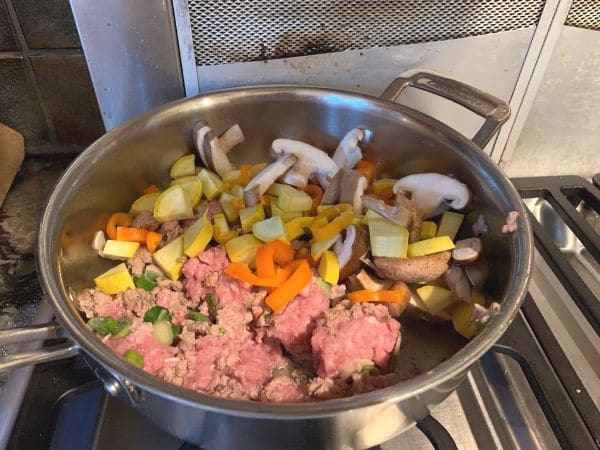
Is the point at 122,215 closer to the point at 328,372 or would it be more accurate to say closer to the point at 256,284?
the point at 256,284

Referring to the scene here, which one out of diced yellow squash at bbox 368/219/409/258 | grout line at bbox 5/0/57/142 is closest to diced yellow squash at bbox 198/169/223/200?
diced yellow squash at bbox 368/219/409/258

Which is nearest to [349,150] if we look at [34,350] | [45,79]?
[34,350]

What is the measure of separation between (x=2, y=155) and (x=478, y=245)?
114cm

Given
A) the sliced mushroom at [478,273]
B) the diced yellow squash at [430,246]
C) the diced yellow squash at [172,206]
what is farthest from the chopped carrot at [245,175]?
the sliced mushroom at [478,273]

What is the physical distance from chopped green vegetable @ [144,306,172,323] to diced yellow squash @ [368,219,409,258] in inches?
14.6

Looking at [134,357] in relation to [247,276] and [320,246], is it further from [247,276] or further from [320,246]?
[320,246]

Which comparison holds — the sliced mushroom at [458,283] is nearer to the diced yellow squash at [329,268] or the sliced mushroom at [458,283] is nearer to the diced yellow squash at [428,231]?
the diced yellow squash at [428,231]

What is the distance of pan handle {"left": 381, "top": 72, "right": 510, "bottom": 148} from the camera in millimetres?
952

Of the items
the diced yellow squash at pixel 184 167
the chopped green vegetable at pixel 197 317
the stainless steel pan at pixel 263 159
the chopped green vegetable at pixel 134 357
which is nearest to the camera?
the stainless steel pan at pixel 263 159

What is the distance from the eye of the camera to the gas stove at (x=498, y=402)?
81 centimetres

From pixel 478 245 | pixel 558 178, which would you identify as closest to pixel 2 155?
pixel 478 245

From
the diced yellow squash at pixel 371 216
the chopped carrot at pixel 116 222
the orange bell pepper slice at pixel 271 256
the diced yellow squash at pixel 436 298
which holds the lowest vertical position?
the diced yellow squash at pixel 436 298

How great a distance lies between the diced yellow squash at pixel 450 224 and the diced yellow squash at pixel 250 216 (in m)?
0.34

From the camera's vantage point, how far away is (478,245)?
3.02 ft
